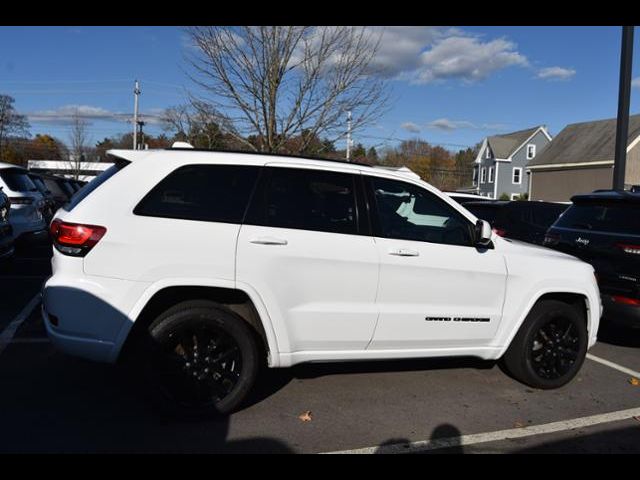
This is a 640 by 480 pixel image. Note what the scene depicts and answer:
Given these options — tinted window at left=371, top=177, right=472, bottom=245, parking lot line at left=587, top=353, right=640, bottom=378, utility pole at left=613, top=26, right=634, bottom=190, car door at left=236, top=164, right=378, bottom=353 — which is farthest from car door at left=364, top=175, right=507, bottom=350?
utility pole at left=613, top=26, right=634, bottom=190

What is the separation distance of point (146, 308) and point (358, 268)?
1.55 meters

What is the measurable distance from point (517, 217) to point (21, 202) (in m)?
8.66

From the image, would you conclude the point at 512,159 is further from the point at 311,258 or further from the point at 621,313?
the point at 311,258

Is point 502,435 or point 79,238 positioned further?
point 502,435

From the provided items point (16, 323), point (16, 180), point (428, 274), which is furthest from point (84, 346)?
point (16, 180)

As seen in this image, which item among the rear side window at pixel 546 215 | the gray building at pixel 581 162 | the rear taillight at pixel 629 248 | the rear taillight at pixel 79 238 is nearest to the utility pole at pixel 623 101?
the rear side window at pixel 546 215

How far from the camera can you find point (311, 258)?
12.2 ft

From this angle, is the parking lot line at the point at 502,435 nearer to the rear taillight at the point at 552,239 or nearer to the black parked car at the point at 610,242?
the black parked car at the point at 610,242

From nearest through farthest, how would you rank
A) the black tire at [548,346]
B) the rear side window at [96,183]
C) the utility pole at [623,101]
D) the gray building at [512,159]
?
the rear side window at [96,183], the black tire at [548,346], the utility pole at [623,101], the gray building at [512,159]

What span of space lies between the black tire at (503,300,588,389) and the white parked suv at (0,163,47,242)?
25.6 feet

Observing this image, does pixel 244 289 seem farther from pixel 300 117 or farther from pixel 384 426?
pixel 300 117

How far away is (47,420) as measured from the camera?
3.62m

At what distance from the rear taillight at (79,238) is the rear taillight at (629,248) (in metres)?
5.20

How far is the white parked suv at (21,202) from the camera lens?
27.9 ft
